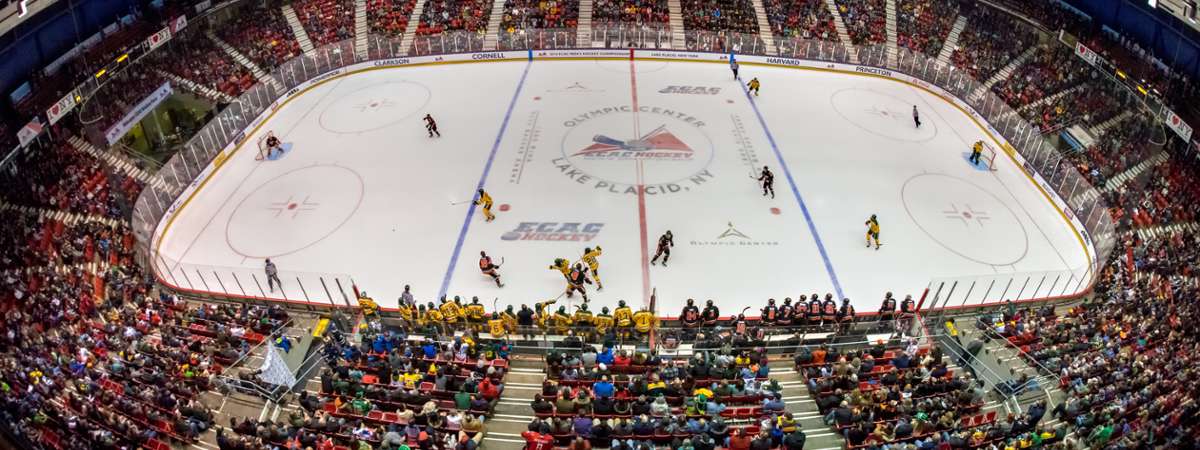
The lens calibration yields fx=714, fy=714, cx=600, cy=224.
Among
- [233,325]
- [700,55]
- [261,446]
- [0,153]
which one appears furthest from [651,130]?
[0,153]

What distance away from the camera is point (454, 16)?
1253 inches

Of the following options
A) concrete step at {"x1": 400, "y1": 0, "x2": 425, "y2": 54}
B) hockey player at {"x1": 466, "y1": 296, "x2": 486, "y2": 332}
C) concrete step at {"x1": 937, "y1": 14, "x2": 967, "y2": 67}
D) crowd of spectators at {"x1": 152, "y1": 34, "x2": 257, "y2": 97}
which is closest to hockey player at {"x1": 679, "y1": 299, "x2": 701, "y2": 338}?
hockey player at {"x1": 466, "y1": 296, "x2": 486, "y2": 332}

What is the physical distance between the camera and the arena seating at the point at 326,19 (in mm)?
30844

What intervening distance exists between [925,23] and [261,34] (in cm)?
2814

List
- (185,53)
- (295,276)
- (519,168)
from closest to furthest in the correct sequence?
(295,276) → (519,168) → (185,53)

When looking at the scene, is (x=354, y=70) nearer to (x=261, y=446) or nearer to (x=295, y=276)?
(x=295, y=276)

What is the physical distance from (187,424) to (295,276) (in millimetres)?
5174

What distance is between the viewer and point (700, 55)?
30.5 m

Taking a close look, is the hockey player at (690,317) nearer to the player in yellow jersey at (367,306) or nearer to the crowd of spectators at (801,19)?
the player in yellow jersey at (367,306)

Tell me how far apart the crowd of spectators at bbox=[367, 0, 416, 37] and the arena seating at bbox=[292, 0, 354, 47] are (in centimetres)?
90

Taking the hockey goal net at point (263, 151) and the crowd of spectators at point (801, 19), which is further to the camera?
the crowd of spectators at point (801, 19)

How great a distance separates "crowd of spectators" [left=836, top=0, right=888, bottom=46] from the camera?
1205 inches

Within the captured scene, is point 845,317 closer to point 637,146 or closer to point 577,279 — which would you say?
point 577,279

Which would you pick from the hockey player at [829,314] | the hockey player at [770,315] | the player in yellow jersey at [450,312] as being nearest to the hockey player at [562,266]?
the player in yellow jersey at [450,312]
